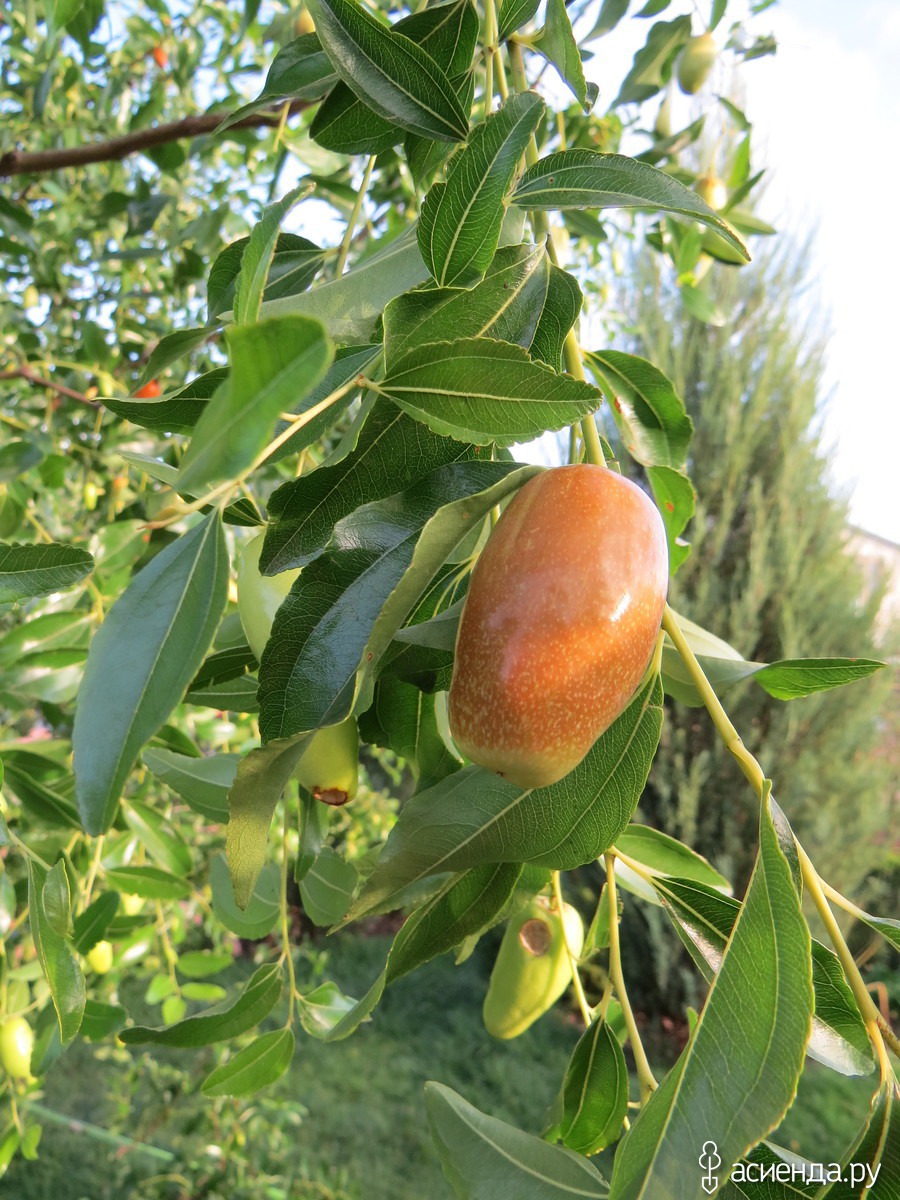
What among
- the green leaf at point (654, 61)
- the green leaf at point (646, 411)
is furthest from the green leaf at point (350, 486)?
the green leaf at point (654, 61)

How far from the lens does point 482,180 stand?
1.22 ft

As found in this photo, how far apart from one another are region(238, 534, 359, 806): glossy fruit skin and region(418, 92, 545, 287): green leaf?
0.53 ft

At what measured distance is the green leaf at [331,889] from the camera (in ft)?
1.86

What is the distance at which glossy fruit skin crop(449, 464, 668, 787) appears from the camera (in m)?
0.34

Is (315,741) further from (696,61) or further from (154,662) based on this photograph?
(696,61)

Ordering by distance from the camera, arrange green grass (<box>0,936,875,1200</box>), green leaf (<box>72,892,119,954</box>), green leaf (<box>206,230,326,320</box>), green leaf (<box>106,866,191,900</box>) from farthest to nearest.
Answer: green grass (<box>0,936,875,1200</box>) < green leaf (<box>106,866,191,900</box>) < green leaf (<box>72,892,119,954</box>) < green leaf (<box>206,230,326,320</box>)

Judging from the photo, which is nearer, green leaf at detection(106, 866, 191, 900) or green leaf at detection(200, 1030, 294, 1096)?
green leaf at detection(200, 1030, 294, 1096)


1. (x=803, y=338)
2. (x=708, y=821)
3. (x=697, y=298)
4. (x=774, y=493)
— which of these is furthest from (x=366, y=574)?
(x=803, y=338)

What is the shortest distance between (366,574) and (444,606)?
85 mm

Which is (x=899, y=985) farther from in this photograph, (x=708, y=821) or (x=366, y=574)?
(x=366, y=574)

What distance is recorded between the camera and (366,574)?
14.0 inches

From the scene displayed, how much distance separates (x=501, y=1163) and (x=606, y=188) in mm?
430

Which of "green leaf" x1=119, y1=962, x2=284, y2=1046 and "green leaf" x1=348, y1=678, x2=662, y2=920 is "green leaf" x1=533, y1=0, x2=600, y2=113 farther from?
"green leaf" x1=119, y1=962, x2=284, y2=1046

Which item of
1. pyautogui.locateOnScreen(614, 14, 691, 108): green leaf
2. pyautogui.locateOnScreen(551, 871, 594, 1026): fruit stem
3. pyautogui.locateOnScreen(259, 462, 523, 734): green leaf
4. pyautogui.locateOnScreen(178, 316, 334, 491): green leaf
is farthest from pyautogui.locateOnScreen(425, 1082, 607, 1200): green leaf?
pyautogui.locateOnScreen(614, 14, 691, 108): green leaf
